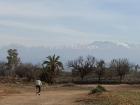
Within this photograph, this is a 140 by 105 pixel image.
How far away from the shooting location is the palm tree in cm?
8400

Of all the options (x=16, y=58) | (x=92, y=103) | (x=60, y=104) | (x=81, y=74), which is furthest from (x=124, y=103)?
(x=16, y=58)

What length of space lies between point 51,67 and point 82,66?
68.7 feet

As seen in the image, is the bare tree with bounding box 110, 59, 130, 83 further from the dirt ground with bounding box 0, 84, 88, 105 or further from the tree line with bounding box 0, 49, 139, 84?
the dirt ground with bounding box 0, 84, 88, 105

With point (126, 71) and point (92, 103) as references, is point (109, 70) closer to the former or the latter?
point (126, 71)

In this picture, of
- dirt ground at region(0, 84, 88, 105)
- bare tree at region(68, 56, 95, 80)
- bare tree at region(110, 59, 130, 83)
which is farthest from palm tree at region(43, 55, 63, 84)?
dirt ground at region(0, 84, 88, 105)

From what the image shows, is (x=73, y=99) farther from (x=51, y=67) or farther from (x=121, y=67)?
(x=121, y=67)

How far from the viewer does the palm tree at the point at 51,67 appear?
276ft

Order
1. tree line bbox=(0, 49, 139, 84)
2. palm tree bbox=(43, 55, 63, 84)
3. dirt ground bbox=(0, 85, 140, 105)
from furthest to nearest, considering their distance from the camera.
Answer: tree line bbox=(0, 49, 139, 84)
palm tree bbox=(43, 55, 63, 84)
dirt ground bbox=(0, 85, 140, 105)

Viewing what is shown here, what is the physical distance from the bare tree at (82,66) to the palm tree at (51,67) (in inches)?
675

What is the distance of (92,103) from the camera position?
28547mm

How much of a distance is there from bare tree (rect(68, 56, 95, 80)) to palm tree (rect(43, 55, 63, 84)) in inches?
675

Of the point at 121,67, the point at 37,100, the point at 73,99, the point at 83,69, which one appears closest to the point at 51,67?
the point at 83,69

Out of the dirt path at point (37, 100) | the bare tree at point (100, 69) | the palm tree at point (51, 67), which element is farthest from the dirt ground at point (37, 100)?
the bare tree at point (100, 69)

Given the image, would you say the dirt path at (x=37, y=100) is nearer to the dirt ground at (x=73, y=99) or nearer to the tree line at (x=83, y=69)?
the dirt ground at (x=73, y=99)
